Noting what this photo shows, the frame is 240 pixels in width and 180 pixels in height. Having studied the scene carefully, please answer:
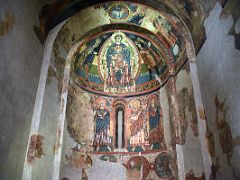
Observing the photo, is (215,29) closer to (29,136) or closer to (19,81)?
(19,81)

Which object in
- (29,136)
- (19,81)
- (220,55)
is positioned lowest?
(29,136)

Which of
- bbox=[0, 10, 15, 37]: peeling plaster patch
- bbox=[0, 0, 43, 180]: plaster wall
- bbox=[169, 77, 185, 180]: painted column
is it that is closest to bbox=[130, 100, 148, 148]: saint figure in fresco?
bbox=[169, 77, 185, 180]: painted column

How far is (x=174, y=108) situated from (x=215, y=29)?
4.04 metres

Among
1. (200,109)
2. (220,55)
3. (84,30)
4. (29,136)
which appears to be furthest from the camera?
(84,30)

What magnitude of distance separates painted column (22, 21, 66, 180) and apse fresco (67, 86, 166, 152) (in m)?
2.55

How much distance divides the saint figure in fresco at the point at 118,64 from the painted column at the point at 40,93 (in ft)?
13.1

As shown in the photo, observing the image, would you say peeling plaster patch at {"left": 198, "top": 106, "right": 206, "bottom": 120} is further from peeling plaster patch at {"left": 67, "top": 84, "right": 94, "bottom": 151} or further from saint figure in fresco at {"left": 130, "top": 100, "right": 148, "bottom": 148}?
peeling plaster patch at {"left": 67, "top": 84, "right": 94, "bottom": 151}

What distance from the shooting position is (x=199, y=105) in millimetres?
8297

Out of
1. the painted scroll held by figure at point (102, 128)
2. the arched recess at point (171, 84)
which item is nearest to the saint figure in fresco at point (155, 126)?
the arched recess at point (171, 84)

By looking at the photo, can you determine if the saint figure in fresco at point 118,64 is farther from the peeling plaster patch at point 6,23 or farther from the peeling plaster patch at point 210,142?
the peeling plaster patch at point 6,23

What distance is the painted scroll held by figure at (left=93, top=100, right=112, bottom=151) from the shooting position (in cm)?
1180

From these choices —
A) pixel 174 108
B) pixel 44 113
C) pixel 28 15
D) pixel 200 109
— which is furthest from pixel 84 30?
pixel 200 109

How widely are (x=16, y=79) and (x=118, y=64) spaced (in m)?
7.22

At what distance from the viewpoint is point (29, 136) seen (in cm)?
770
